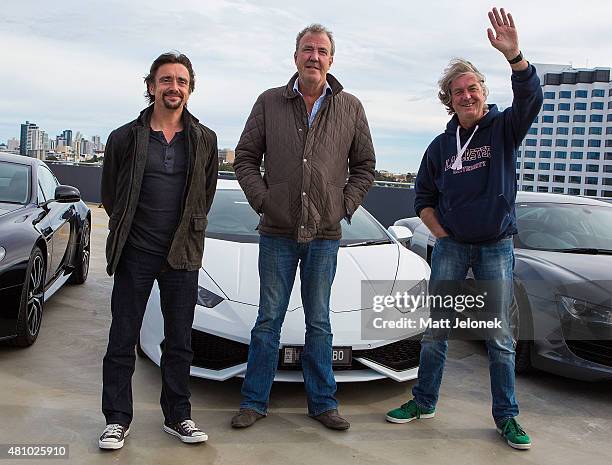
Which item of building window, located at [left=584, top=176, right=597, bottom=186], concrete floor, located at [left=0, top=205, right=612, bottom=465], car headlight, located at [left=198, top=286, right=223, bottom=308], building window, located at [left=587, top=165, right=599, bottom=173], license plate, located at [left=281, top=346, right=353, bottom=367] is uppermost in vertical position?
building window, located at [left=587, top=165, right=599, bottom=173]

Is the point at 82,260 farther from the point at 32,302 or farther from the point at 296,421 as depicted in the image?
the point at 296,421

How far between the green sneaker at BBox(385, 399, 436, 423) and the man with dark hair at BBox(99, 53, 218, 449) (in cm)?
102

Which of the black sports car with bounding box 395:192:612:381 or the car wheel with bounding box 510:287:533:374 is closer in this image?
the black sports car with bounding box 395:192:612:381

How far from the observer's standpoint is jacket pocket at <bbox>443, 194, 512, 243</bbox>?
311 cm

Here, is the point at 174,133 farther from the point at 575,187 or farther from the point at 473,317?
the point at 575,187

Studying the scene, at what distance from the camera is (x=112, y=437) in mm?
2869

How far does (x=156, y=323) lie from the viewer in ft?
11.8

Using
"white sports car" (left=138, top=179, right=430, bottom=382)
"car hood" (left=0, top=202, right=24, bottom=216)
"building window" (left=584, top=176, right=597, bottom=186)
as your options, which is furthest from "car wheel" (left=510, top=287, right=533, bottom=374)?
"building window" (left=584, top=176, right=597, bottom=186)

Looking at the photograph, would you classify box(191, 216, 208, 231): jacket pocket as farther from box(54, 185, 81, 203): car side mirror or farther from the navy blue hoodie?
box(54, 185, 81, 203): car side mirror

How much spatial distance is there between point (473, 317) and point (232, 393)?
1.43 m

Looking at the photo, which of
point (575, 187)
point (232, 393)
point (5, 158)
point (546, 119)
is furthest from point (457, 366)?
point (546, 119)

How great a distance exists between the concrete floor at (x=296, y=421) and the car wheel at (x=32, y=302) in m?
0.11

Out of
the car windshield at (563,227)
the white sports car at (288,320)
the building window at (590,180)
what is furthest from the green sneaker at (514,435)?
the building window at (590,180)

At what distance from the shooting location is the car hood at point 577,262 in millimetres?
3996
